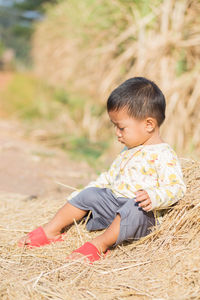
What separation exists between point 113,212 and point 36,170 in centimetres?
183

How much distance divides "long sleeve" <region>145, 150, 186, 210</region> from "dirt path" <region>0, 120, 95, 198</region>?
3.79ft

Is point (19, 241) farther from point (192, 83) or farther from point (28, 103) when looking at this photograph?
point (28, 103)

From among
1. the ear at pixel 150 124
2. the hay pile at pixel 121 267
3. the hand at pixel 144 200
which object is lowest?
the hay pile at pixel 121 267

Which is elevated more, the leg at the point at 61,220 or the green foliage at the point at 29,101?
the green foliage at the point at 29,101

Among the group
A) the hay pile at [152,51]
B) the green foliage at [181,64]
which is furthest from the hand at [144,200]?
the green foliage at [181,64]

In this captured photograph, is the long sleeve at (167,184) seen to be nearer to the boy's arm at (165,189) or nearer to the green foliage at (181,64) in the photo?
the boy's arm at (165,189)

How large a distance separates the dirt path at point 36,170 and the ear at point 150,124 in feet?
3.63

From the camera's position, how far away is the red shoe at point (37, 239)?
6.37ft

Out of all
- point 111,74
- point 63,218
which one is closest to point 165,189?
point 63,218

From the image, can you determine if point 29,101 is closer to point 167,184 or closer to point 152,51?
point 152,51

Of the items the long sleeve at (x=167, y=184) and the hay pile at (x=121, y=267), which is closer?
the hay pile at (x=121, y=267)

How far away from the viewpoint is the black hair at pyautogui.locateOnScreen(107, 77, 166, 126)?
1877 millimetres

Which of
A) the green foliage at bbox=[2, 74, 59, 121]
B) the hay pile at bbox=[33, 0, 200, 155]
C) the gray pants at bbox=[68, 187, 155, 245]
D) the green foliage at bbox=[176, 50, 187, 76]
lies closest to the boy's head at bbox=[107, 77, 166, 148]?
the gray pants at bbox=[68, 187, 155, 245]

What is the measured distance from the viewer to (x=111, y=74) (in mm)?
4605
